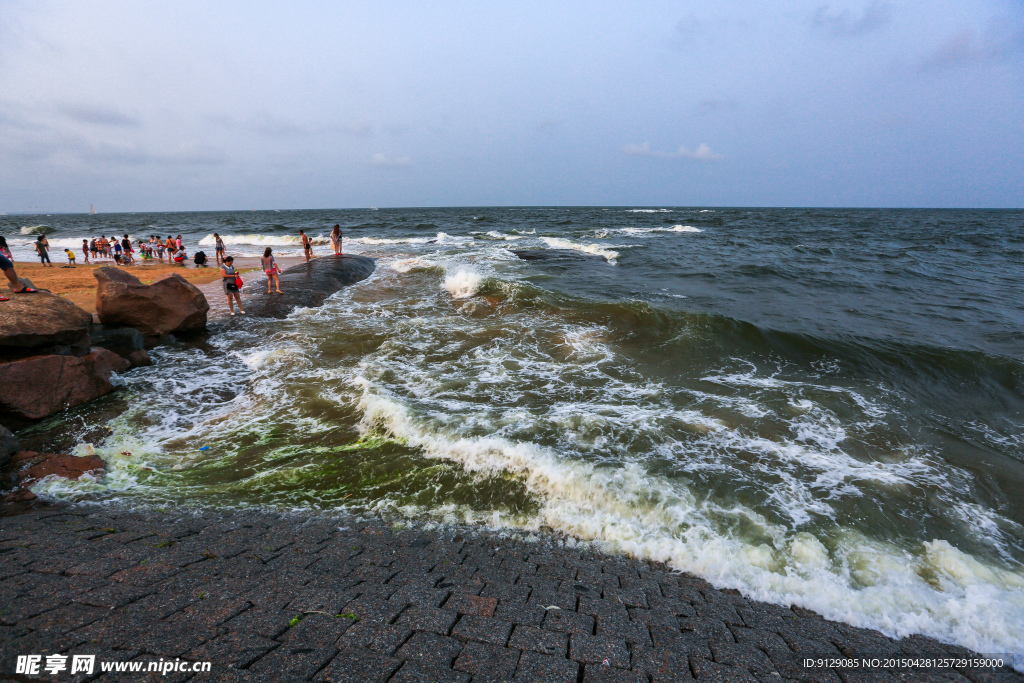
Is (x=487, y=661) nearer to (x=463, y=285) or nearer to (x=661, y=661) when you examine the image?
(x=661, y=661)

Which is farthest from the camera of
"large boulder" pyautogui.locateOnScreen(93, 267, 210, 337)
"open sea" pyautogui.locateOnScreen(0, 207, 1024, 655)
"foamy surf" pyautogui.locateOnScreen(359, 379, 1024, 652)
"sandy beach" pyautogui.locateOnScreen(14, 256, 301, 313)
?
"sandy beach" pyautogui.locateOnScreen(14, 256, 301, 313)

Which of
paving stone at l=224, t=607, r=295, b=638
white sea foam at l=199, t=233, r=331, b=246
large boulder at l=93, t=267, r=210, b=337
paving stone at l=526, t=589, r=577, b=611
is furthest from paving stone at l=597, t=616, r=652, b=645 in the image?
white sea foam at l=199, t=233, r=331, b=246

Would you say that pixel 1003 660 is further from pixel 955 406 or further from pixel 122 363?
pixel 122 363

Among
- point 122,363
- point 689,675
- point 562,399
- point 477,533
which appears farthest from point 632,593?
point 122,363

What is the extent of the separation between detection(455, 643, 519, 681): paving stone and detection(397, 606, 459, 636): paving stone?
246 mm

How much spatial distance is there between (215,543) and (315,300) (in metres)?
13.1

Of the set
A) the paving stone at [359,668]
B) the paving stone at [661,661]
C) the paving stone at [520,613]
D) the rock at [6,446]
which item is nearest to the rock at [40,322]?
the rock at [6,446]

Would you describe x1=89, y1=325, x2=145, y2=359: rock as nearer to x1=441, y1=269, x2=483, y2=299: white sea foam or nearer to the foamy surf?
the foamy surf

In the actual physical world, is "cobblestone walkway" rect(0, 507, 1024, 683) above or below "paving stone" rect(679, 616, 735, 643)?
above

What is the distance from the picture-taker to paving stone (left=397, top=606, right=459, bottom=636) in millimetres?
3119

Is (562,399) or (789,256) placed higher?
(789,256)

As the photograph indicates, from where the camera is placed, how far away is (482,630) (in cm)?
315

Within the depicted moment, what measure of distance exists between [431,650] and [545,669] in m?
0.78

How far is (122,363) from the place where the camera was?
9172mm
